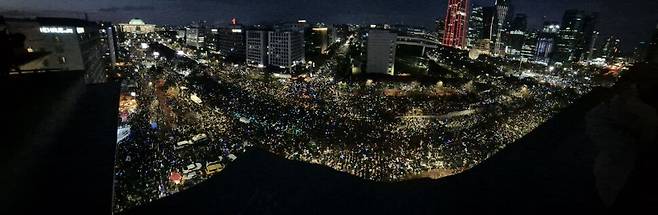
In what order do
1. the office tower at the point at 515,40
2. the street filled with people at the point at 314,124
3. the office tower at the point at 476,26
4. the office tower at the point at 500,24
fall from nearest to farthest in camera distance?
the street filled with people at the point at 314,124, the office tower at the point at 515,40, the office tower at the point at 500,24, the office tower at the point at 476,26

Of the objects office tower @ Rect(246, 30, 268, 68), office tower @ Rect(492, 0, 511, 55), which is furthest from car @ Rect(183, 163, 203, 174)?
office tower @ Rect(492, 0, 511, 55)

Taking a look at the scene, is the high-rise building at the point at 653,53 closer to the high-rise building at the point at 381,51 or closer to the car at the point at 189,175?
the car at the point at 189,175

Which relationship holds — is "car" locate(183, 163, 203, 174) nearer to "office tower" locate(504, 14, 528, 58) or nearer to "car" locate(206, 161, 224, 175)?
"car" locate(206, 161, 224, 175)

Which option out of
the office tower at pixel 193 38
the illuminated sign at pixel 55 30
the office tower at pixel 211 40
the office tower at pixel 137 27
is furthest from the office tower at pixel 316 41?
the office tower at pixel 137 27

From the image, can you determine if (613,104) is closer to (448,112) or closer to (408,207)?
(408,207)

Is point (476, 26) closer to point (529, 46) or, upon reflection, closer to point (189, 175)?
point (529, 46)

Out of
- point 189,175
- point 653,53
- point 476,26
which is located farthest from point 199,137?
point 476,26

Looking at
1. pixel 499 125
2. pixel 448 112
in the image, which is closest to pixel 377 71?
pixel 448 112
